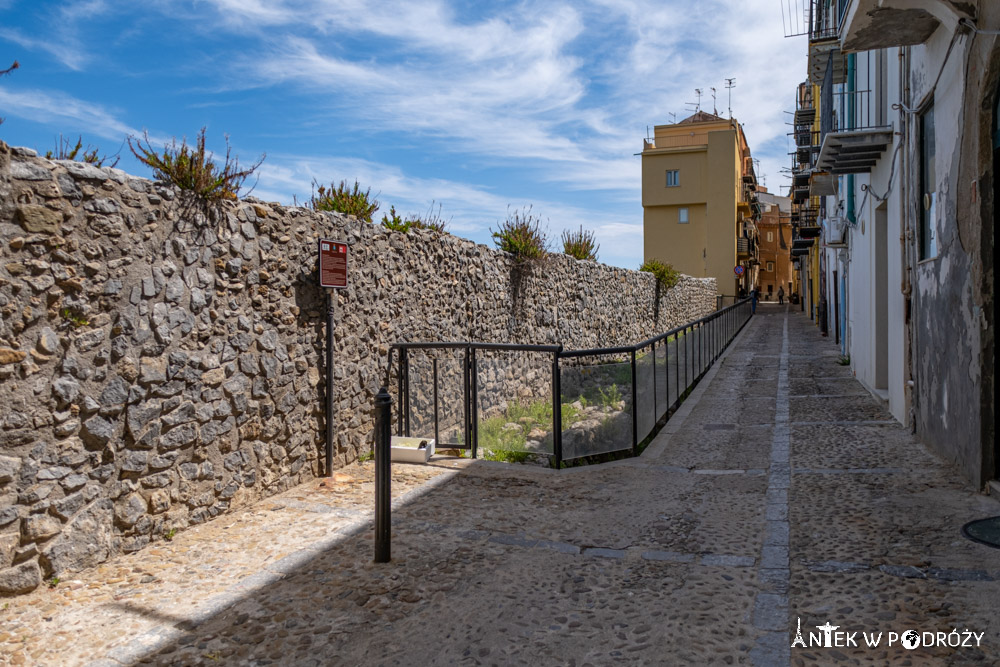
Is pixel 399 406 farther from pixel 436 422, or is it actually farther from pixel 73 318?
pixel 73 318

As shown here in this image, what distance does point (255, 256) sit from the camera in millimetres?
5398

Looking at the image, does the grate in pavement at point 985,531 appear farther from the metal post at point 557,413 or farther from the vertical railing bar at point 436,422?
the vertical railing bar at point 436,422

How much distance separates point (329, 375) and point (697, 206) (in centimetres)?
3803

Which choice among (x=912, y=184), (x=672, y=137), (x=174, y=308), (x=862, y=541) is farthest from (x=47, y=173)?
(x=672, y=137)

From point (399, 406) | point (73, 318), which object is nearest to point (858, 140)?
point (399, 406)

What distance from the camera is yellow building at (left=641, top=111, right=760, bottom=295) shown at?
40.1 m

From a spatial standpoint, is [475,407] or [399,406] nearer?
[475,407]

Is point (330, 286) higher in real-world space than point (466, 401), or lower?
higher

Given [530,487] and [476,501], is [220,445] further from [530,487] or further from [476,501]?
[530,487]

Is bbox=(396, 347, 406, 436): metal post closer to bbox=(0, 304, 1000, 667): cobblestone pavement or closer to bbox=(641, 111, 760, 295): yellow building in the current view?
bbox=(0, 304, 1000, 667): cobblestone pavement

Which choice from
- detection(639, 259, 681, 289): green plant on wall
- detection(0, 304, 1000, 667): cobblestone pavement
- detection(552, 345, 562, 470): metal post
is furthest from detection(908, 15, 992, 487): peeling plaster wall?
detection(639, 259, 681, 289): green plant on wall

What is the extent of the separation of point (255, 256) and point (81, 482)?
2.03 metres

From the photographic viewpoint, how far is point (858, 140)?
8.58 meters

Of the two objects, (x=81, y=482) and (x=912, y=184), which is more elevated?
(x=912, y=184)
